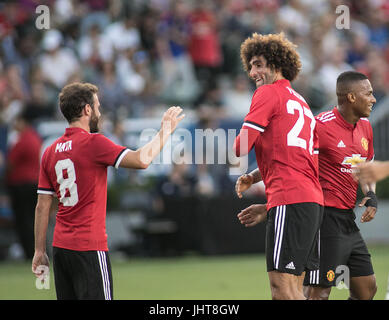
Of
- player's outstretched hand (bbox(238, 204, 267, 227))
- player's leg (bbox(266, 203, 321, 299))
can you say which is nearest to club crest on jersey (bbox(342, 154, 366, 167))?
player's outstretched hand (bbox(238, 204, 267, 227))

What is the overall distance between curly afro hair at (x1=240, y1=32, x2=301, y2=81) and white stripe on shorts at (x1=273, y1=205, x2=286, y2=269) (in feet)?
3.73

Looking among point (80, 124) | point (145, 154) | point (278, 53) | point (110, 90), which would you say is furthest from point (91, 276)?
point (110, 90)

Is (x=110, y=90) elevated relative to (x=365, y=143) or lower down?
elevated

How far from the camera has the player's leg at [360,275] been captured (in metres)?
6.50

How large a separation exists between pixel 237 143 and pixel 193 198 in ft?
28.4

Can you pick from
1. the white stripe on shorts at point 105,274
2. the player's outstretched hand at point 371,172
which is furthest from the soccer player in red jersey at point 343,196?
the white stripe on shorts at point 105,274

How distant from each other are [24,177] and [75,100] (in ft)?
26.6

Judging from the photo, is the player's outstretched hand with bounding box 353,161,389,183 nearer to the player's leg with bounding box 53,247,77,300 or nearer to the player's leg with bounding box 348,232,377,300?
the player's leg with bounding box 348,232,377,300

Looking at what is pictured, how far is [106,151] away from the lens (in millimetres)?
5512

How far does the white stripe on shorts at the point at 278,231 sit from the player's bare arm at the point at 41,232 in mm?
1774

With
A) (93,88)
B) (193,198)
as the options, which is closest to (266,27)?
(193,198)

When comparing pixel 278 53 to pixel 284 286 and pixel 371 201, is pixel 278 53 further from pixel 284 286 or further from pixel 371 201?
pixel 284 286

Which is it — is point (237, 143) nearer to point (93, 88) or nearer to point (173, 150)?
point (93, 88)

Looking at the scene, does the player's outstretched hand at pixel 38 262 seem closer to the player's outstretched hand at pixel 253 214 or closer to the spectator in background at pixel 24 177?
the player's outstretched hand at pixel 253 214
